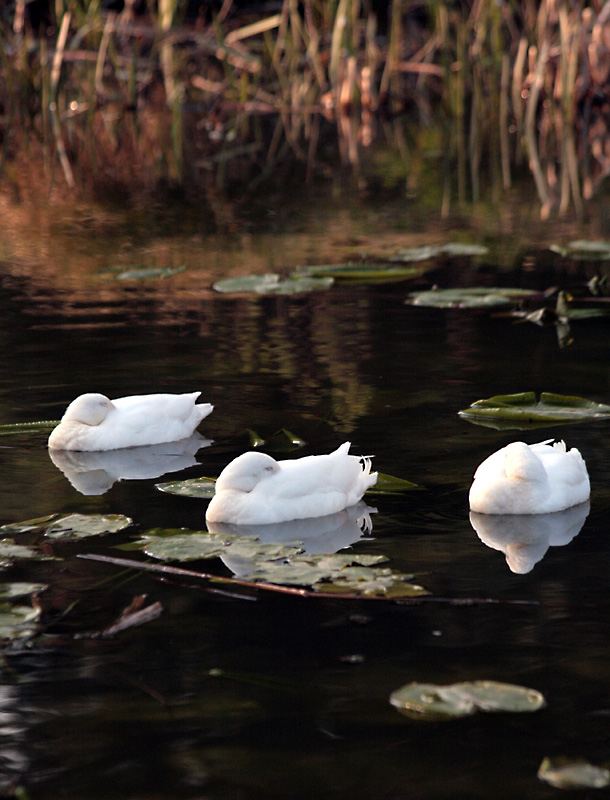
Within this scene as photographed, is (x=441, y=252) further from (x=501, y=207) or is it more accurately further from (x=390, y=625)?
(x=390, y=625)

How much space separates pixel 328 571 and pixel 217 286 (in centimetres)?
500

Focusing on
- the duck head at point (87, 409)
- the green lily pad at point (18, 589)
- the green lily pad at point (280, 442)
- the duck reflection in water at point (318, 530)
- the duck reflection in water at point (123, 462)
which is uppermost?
the duck head at point (87, 409)

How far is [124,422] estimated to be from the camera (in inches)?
240

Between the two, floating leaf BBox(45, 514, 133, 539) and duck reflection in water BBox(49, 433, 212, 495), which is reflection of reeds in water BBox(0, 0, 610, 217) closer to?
duck reflection in water BBox(49, 433, 212, 495)

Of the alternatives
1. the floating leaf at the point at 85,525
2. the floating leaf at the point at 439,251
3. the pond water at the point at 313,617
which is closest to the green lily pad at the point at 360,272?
the floating leaf at the point at 439,251

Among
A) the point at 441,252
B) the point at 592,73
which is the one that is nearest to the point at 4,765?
the point at 441,252

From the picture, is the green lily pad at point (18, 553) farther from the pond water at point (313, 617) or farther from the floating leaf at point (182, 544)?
the floating leaf at point (182, 544)

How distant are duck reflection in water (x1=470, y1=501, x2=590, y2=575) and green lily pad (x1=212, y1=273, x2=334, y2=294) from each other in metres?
3.99

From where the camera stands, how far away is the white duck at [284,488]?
4934 mm

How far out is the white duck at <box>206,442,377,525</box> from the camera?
4.93 m

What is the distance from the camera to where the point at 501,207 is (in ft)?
40.0

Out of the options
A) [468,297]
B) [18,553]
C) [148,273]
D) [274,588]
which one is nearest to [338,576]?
[274,588]

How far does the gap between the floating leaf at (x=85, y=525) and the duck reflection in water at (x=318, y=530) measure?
1.06 ft

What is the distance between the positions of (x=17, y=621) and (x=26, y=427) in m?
2.31
